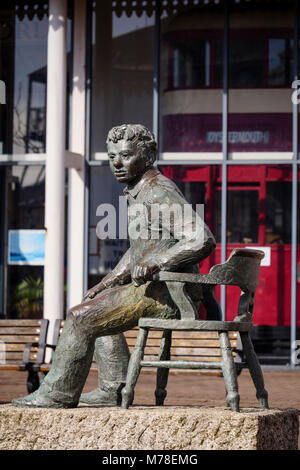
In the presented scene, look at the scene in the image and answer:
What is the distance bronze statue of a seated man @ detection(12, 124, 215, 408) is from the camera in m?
5.01

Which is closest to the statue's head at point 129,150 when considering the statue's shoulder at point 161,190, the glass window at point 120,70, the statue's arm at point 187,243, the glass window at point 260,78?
the statue's shoulder at point 161,190

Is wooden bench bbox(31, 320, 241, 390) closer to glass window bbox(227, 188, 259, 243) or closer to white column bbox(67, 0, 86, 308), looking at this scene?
glass window bbox(227, 188, 259, 243)

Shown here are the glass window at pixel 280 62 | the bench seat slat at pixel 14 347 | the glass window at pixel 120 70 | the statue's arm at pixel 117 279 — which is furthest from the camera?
the glass window at pixel 120 70

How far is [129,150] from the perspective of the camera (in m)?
5.29

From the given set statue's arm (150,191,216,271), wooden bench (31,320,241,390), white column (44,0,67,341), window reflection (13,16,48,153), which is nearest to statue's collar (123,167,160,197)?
statue's arm (150,191,216,271)

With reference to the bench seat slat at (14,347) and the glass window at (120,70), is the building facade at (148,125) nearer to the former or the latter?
the glass window at (120,70)

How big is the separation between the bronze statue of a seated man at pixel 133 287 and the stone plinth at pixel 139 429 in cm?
15

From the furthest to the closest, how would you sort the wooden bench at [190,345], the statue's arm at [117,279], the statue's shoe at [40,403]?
the wooden bench at [190,345] → the statue's arm at [117,279] → the statue's shoe at [40,403]

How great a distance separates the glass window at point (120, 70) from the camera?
43.4 feet

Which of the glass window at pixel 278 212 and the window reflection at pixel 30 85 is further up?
the window reflection at pixel 30 85

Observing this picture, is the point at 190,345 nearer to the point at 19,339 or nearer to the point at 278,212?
the point at 19,339

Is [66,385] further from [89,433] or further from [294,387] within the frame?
[294,387]

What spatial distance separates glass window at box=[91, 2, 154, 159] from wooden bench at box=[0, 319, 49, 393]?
3787mm
